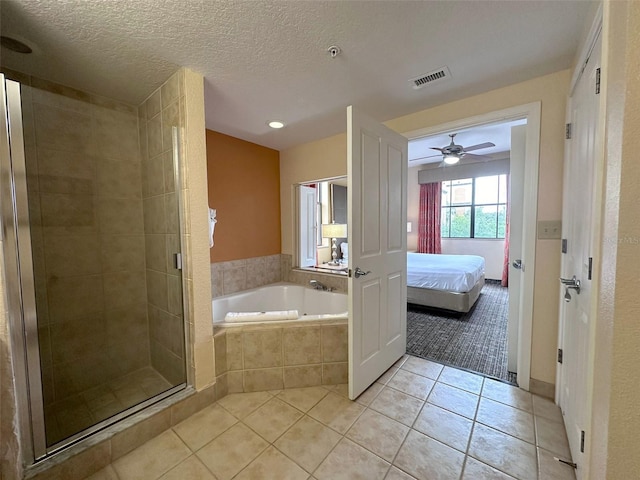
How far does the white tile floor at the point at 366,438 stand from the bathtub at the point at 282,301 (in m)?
0.94

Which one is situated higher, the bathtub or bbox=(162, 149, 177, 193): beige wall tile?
bbox=(162, 149, 177, 193): beige wall tile

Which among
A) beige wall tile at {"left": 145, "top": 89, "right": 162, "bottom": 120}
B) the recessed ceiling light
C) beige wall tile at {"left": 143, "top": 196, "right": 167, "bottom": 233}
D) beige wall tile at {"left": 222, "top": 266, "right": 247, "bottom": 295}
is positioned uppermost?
the recessed ceiling light

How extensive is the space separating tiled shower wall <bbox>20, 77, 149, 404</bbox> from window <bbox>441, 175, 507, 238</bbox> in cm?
577

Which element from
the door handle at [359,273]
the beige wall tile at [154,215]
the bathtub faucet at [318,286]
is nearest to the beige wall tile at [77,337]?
the beige wall tile at [154,215]

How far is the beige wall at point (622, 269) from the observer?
0.63 m

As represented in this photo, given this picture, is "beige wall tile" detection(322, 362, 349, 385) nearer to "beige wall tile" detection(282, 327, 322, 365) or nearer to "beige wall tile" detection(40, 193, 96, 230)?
"beige wall tile" detection(282, 327, 322, 365)

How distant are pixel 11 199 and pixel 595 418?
233cm

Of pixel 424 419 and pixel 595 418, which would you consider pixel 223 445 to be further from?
pixel 595 418

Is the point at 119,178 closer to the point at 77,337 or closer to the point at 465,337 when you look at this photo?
the point at 77,337

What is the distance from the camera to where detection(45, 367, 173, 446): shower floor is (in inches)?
54.9

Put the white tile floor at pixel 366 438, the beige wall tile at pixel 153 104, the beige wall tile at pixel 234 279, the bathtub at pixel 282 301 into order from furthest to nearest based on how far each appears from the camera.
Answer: the beige wall tile at pixel 234 279, the bathtub at pixel 282 301, the beige wall tile at pixel 153 104, the white tile floor at pixel 366 438

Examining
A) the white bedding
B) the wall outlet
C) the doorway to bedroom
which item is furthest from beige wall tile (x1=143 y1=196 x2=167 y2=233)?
the white bedding

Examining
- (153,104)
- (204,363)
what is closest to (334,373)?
(204,363)

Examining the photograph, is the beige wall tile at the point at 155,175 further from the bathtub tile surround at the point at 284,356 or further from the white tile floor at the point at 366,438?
the white tile floor at the point at 366,438
